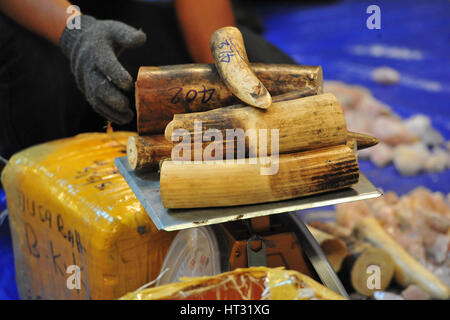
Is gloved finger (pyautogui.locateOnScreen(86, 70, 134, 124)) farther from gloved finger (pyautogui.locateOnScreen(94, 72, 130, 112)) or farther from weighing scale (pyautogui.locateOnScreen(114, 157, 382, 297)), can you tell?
weighing scale (pyautogui.locateOnScreen(114, 157, 382, 297))

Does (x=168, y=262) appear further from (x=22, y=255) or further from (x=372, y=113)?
(x=372, y=113)

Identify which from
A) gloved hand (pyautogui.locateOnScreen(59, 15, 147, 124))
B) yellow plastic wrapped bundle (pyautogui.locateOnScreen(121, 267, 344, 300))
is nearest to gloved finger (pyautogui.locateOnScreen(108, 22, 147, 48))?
gloved hand (pyautogui.locateOnScreen(59, 15, 147, 124))

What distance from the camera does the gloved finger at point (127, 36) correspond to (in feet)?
4.55

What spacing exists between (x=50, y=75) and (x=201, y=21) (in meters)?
0.61

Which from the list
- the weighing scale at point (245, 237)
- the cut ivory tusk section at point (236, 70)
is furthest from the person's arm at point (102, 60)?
the cut ivory tusk section at point (236, 70)

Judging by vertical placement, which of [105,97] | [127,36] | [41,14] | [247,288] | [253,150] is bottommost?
[247,288]

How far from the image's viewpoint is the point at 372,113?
2910 millimetres

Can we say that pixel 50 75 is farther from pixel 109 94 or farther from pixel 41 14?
pixel 109 94

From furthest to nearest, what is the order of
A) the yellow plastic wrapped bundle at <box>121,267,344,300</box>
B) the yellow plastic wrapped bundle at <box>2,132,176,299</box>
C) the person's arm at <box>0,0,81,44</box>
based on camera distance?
the person's arm at <box>0,0,81,44</box> < the yellow plastic wrapped bundle at <box>2,132,176,299</box> < the yellow plastic wrapped bundle at <box>121,267,344,300</box>

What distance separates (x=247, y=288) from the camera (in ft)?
3.08

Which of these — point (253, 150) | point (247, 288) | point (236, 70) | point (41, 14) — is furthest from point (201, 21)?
point (247, 288)

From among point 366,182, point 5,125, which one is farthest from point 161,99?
point 5,125

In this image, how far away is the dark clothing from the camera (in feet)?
6.10

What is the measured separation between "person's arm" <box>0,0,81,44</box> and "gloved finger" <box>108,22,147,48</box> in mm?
255
